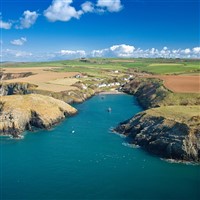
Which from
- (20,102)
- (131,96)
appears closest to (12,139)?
(20,102)

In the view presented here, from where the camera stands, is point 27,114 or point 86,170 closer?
point 86,170

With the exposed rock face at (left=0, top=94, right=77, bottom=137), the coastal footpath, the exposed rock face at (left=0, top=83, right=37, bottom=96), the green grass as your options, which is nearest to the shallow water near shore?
the coastal footpath

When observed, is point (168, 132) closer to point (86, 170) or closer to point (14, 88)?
point (86, 170)

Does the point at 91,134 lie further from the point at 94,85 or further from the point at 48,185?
the point at 94,85

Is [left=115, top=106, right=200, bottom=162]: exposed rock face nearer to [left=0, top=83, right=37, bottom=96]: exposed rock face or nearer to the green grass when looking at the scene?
the green grass

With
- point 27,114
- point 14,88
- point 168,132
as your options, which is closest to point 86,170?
point 168,132

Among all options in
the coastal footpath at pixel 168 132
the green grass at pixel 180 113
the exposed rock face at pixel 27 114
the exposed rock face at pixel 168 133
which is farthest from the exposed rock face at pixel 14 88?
the green grass at pixel 180 113

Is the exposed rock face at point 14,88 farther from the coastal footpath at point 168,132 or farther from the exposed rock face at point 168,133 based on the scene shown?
the exposed rock face at point 168,133
